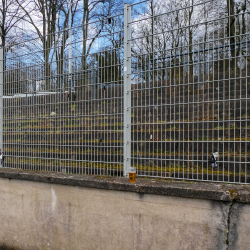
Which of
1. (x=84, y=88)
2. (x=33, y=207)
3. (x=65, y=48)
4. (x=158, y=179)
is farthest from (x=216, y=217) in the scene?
(x=65, y=48)

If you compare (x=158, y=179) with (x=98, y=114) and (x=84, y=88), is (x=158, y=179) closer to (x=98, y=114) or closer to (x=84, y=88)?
(x=98, y=114)

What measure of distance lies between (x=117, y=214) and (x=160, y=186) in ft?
2.43

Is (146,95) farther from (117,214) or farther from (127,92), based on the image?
(117,214)

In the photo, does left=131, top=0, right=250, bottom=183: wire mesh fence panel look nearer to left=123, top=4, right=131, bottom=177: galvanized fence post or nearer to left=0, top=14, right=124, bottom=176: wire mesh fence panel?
left=123, top=4, right=131, bottom=177: galvanized fence post

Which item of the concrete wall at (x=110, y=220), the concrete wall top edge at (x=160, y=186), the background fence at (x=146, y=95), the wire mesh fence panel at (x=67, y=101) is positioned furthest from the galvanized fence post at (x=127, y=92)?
the concrete wall at (x=110, y=220)

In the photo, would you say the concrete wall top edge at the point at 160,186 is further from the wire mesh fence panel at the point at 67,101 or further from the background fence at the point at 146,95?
the wire mesh fence panel at the point at 67,101

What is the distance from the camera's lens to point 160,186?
323 cm

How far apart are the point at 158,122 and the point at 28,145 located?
2.60m

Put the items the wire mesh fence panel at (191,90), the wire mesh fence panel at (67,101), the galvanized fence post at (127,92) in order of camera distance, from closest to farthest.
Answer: the wire mesh fence panel at (191,90) → the galvanized fence post at (127,92) → the wire mesh fence panel at (67,101)

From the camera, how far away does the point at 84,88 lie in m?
4.24

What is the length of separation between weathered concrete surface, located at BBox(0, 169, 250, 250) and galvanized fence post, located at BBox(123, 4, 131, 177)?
29cm

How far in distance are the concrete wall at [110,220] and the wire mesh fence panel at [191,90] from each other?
0.43 m

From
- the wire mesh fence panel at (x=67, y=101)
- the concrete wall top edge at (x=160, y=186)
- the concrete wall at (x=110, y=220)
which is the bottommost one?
the concrete wall at (x=110, y=220)

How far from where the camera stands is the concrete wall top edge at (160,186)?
2.86 metres
